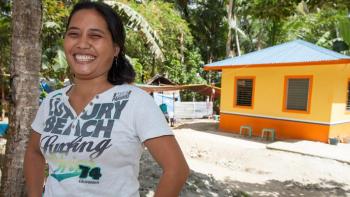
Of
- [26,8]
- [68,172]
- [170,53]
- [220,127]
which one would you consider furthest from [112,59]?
[170,53]

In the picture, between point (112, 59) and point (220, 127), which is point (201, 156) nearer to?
point (220, 127)

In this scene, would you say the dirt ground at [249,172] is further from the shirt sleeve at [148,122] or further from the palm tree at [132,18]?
the palm tree at [132,18]

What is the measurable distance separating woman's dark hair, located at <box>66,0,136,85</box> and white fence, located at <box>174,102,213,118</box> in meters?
17.4

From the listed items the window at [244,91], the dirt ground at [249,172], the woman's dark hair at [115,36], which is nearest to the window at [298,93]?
the window at [244,91]

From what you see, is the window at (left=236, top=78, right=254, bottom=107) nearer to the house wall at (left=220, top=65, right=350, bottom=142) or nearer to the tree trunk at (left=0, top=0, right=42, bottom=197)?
the house wall at (left=220, top=65, right=350, bottom=142)

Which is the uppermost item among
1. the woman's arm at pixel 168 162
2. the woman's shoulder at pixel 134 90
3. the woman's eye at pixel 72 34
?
the woman's eye at pixel 72 34

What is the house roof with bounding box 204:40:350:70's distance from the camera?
11305 mm

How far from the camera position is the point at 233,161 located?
945 centimetres

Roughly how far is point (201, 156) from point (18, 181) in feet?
24.1

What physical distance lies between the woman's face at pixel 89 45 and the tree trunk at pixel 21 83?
4.86 feet

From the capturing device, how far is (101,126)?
1535 millimetres

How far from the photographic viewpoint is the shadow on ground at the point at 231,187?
5.24 meters

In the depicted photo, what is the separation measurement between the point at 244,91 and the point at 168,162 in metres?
13.0

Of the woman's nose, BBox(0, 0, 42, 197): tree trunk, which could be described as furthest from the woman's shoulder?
BBox(0, 0, 42, 197): tree trunk
